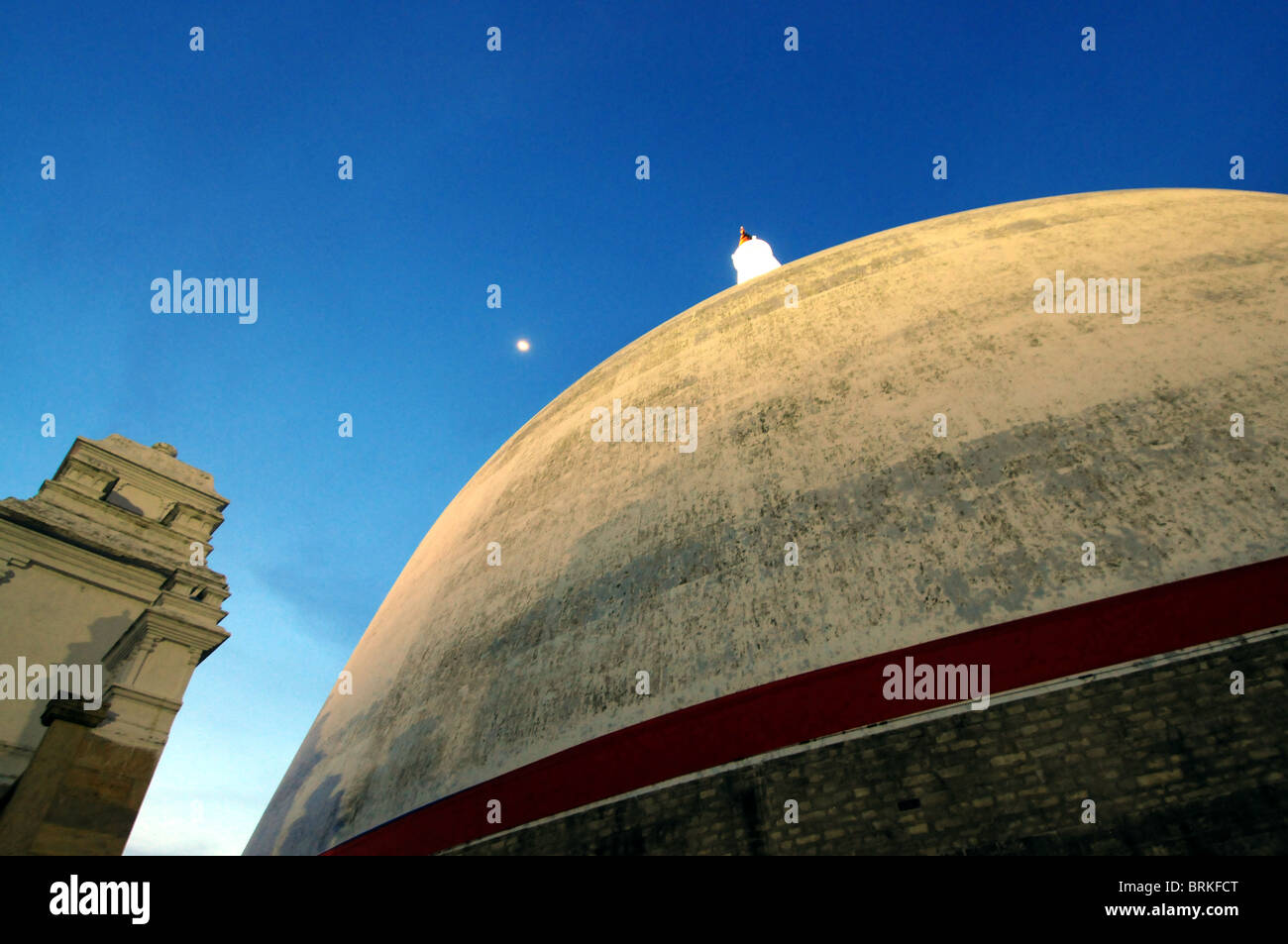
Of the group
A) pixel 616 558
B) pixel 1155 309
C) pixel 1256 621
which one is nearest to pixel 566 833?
pixel 616 558

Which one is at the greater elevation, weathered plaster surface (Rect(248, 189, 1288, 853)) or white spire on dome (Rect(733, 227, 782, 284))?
white spire on dome (Rect(733, 227, 782, 284))

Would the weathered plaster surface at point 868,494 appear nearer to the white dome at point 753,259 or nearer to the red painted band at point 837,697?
the red painted band at point 837,697

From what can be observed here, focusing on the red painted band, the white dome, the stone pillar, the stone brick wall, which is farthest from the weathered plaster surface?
the white dome

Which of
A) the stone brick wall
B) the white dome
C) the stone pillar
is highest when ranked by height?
the white dome

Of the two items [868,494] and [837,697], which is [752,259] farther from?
[837,697]

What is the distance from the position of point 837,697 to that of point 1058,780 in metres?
1.66

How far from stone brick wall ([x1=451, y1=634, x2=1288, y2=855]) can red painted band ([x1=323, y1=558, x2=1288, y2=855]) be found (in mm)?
192

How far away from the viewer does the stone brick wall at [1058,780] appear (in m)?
4.89

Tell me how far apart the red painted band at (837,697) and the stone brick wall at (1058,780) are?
0.63ft

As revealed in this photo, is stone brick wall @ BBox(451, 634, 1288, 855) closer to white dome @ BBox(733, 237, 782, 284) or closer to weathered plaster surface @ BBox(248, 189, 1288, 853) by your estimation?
weathered plaster surface @ BBox(248, 189, 1288, 853)

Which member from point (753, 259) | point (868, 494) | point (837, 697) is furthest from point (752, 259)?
point (837, 697)

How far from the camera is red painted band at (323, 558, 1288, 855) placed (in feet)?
17.4

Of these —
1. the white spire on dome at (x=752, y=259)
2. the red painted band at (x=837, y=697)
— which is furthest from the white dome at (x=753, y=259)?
the red painted band at (x=837, y=697)
